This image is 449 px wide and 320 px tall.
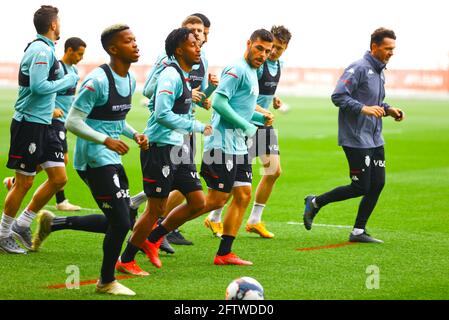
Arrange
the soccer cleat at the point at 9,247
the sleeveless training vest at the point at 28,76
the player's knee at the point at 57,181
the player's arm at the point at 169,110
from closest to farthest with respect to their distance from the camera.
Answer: the player's arm at the point at 169,110 < the soccer cleat at the point at 9,247 < the sleeveless training vest at the point at 28,76 < the player's knee at the point at 57,181

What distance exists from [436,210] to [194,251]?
15.4ft

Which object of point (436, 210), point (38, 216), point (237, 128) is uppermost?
point (237, 128)

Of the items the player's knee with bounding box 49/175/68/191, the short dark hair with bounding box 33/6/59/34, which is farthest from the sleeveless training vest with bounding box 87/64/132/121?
the player's knee with bounding box 49/175/68/191

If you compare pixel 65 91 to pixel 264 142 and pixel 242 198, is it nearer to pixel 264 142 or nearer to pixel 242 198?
pixel 264 142

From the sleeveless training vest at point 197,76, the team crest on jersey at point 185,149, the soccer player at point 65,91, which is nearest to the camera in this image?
the team crest on jersey at point 185,149

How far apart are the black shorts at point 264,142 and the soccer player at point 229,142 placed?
66.2 inches

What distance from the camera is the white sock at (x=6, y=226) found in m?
9.42

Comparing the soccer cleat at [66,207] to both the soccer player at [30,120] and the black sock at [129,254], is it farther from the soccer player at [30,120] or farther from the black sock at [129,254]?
the black sock at [129,254]

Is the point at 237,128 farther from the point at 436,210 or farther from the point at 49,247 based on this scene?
the point at 436,210

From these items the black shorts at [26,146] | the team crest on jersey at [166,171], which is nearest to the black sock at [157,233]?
the team crest on jersey at [166,171]

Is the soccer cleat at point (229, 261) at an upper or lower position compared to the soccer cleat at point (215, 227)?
upper

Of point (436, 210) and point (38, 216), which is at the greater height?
point (38, 216)
